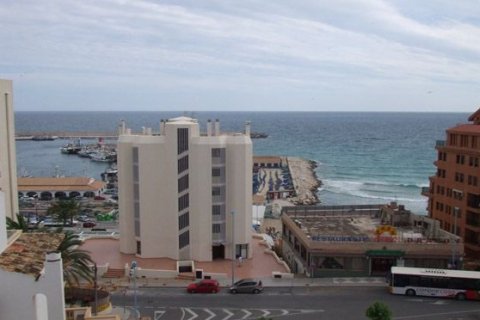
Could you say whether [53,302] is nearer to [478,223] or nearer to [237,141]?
[237,141]

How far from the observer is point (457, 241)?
41.8 metres

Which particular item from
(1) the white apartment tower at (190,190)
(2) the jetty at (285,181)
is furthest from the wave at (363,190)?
(1) the white apartment tower at (190,190)

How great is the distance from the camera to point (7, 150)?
4709 cm

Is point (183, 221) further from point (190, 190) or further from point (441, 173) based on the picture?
point (441, 173)

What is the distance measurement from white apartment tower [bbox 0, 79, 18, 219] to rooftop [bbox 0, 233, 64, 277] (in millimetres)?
26631

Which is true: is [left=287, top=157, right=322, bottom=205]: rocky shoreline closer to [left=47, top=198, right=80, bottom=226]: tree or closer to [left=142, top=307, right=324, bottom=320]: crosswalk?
[left=47, top=198, right=80, bottom=226]: tree

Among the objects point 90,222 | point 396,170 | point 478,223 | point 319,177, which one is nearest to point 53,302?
point 478,223

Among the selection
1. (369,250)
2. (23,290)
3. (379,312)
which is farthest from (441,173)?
(23,290)

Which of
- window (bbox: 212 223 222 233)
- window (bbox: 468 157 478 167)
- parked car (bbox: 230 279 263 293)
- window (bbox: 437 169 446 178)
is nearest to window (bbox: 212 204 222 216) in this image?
window (bbox: 212 223 222 233)

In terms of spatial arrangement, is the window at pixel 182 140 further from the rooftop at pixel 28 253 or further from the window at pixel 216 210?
the rooftop at pixel 28 253

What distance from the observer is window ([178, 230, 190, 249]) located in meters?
47.8

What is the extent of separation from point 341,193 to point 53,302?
330ft

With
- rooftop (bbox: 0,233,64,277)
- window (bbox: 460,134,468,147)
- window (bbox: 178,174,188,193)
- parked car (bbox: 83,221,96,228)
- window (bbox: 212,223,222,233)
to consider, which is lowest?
parked car (bbox: 83,221,96,228)

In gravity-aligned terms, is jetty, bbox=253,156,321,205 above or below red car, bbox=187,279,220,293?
below
